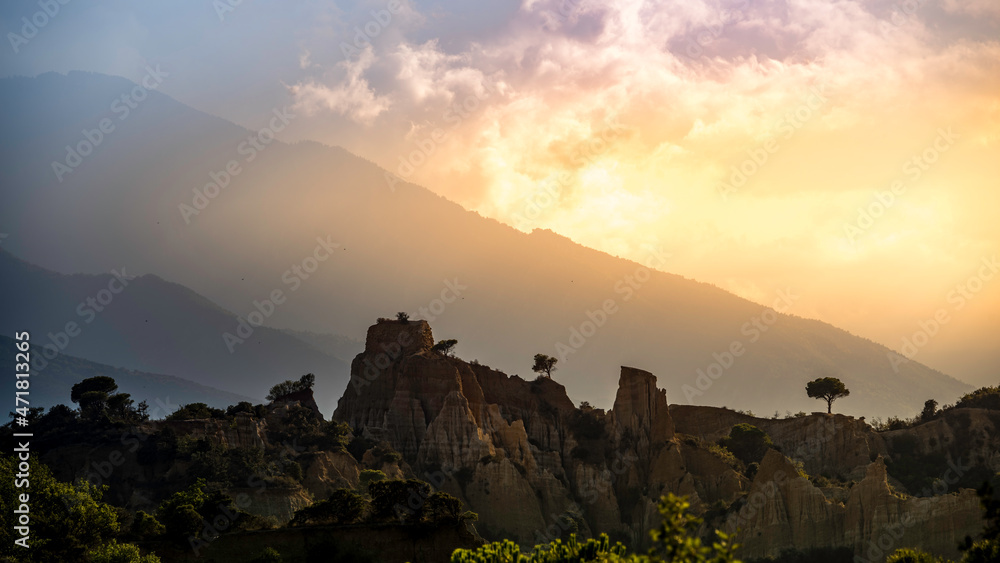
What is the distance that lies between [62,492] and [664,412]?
76082 millimetres

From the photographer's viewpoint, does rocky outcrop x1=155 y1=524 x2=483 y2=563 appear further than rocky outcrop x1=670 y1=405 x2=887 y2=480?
No

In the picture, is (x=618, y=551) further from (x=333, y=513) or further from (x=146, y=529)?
(x=146, y=529)

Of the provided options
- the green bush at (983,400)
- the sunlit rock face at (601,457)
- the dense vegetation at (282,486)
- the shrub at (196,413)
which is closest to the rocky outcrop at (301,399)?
the dense vegetation at (282,486)

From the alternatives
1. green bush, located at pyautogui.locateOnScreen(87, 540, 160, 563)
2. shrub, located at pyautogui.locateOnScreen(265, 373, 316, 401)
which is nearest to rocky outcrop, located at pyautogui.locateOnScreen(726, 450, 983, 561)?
green bush, located at pyautogui.locateOnScreen(87, 540, 160, 563)

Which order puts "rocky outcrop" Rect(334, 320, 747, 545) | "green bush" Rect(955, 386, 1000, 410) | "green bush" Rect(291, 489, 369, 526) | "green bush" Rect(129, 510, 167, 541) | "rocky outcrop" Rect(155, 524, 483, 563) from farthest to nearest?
"green bush" Rect(955, 386, 1000, 410)
"rocky outcrop" Rect(334, 320, 747, 545)
"green bush" Rect(291, 489, 369, 526)
"green bush" Rect(129, 510, 167, 541)
"rocky outcrop" Rect(155, 524, 483, 563)

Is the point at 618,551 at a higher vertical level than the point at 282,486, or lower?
lower

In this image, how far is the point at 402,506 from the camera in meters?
81.9

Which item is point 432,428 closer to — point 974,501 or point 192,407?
point 192,407

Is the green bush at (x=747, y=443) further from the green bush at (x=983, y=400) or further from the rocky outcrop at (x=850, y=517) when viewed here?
the green bush at (x=983, y=400)

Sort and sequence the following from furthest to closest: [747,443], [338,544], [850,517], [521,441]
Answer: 1. [747,443]
2. [521,441]
3. [850,517]
4. [338,544]

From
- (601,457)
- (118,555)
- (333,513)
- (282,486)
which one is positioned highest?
(601,457)

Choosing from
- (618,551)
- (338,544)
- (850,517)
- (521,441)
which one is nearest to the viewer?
(618,551)

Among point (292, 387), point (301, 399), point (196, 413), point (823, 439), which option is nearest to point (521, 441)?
point (301, 399)

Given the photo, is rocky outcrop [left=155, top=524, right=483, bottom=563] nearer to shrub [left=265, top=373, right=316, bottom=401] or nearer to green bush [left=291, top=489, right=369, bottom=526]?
green bush [left=291, top=489, right=369, bottom=526]
